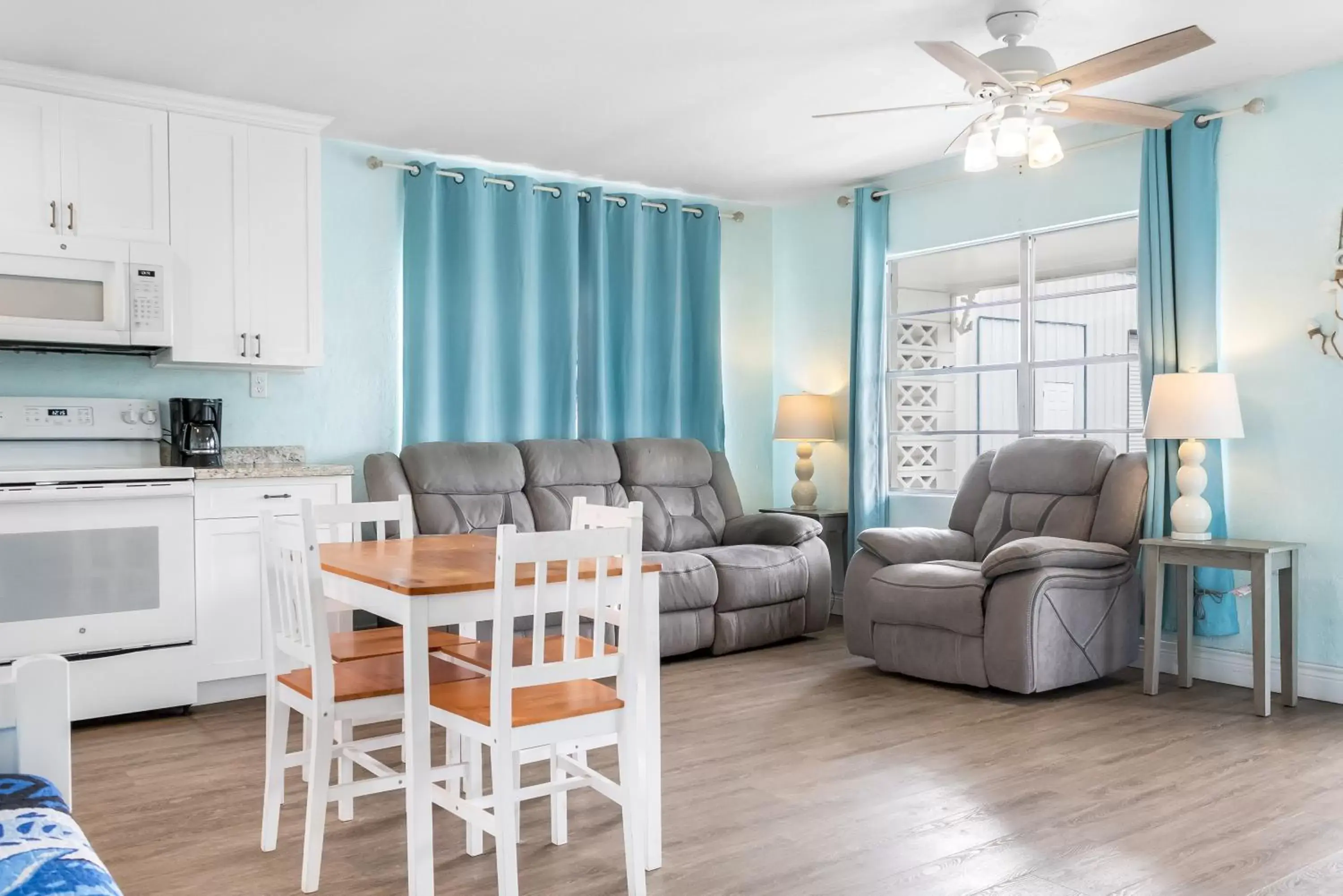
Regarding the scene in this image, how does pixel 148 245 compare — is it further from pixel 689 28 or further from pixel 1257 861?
pixel 1257 861

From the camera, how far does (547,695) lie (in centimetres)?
249

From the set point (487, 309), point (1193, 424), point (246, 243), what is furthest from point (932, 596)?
point (246, 243)

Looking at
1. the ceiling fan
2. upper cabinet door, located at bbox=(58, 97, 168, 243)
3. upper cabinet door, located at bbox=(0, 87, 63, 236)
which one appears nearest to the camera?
the ceiling fan

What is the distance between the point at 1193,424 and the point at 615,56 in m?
2.61

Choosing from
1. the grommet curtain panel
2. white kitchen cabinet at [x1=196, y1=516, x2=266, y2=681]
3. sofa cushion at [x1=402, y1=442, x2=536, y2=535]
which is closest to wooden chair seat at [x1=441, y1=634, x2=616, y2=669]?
white kitchen cabinet at [x1=196, y1=516, x2=266, y2=681]

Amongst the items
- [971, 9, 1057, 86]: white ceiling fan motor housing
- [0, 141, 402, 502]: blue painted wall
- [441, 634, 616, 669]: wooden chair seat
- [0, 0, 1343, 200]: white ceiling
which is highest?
[0, 0, 1343, 200]: white ceiling

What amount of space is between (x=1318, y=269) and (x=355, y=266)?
4.18m

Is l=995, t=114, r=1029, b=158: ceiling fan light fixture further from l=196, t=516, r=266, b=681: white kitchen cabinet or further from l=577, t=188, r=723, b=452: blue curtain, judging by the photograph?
l=196, t=516, r=266, b=681: white kitchen cabinet

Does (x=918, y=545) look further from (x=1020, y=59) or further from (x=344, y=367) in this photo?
(x=344, y=367)

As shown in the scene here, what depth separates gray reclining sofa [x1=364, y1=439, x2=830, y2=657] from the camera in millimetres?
4863

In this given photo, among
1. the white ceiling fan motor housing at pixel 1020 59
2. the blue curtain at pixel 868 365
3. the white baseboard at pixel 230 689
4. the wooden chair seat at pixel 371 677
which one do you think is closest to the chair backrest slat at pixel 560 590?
the wooden chair seat at pixel 371 677

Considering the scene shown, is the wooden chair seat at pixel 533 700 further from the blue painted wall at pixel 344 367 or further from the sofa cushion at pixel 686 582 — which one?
the blue painted wall at pixel 344 367

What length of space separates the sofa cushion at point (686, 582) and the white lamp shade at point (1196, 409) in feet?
6.54

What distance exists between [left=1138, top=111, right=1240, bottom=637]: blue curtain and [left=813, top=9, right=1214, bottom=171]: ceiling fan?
956mm
